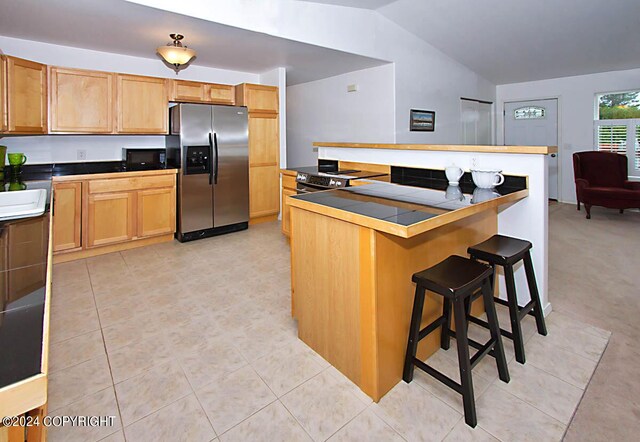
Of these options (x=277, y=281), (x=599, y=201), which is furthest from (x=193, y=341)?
(x=599, y=201)

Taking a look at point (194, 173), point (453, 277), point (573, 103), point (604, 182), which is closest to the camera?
point (453, 277)

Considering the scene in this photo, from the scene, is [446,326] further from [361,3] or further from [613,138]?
[613,138]

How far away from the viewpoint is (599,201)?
535 cm

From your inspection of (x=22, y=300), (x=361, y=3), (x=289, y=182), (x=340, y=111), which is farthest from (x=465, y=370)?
(x=340, y=111)

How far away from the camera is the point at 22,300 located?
2.91 feet

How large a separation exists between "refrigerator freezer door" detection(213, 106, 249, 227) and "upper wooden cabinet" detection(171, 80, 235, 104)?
0.49 meters

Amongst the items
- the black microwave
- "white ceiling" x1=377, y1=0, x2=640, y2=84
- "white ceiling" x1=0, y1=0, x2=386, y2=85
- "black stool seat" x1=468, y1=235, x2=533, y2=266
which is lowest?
"black stool seat" x1=468, y1=235, x2=533, y2=266

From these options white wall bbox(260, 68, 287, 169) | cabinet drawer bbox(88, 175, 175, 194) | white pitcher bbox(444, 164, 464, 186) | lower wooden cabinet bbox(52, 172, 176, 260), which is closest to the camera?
white pitcher bbox(444, 164, 464, 186)

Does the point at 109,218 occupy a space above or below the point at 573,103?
below

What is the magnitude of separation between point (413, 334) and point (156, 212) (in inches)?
138

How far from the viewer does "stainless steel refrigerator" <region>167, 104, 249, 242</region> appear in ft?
14.2

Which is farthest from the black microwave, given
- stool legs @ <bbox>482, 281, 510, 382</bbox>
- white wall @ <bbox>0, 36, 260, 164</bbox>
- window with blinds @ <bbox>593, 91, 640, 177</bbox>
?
window with blinds @ <bbox>593, 91, 640, 177</bbox>

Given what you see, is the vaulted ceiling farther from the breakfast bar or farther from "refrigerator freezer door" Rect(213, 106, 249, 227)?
the breakfast bar

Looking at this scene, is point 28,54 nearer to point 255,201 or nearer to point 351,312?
point 255,201
